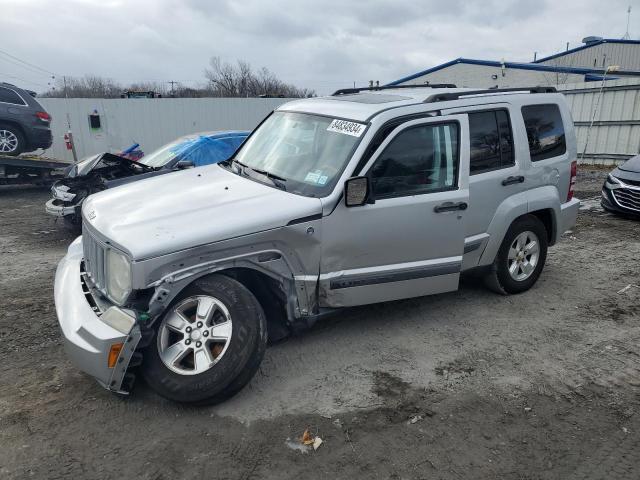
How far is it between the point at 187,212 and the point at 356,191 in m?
1.22

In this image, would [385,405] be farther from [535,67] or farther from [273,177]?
[535,67]

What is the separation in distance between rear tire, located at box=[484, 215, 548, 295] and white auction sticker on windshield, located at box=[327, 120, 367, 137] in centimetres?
197

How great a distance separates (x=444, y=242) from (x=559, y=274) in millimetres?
2499

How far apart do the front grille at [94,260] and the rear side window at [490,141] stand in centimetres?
314

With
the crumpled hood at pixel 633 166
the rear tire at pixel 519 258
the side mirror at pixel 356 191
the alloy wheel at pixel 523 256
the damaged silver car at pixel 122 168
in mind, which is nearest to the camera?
the side mirror at pixel 356 191

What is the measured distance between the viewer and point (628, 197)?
28.5 ft

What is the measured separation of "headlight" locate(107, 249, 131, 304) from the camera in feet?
11.0

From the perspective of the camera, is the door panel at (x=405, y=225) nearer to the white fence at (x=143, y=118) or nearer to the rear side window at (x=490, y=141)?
the rear side window at (x=490, y=141)

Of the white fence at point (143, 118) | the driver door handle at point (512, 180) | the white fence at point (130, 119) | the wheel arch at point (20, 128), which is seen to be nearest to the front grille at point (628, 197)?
the driver door handle at point (512, 180)

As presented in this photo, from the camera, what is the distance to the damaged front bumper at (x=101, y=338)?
3.17 meters

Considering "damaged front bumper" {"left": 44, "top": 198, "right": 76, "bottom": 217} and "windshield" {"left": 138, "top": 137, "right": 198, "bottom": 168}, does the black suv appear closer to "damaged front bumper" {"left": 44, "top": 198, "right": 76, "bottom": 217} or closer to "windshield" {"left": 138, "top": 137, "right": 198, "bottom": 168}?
"windshield" {"left": 138, "top": 137, "right": 198, "bottom": 168}

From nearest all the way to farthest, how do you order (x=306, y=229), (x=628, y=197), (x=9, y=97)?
(x=306, y=229) < (x=628, y=197) < (x=9, y=97)

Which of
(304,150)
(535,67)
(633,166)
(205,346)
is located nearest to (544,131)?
(304,150)

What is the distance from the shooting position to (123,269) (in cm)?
338
